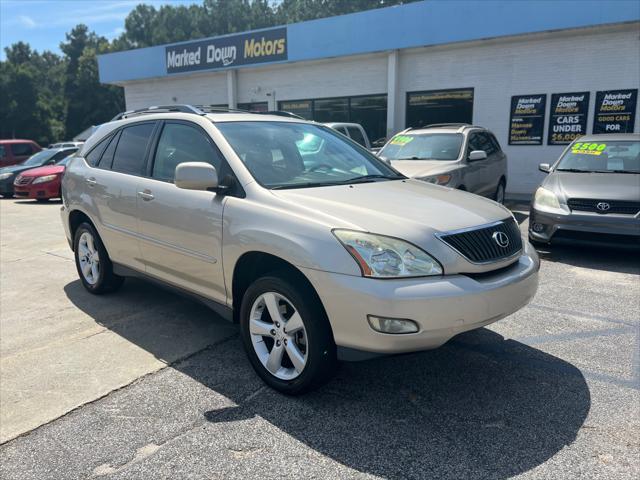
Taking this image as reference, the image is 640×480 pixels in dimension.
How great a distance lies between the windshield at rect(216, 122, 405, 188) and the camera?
142 inches

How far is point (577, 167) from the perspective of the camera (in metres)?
7.48

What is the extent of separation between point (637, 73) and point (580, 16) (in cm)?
195

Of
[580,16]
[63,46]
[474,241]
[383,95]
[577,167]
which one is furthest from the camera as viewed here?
[63,46]

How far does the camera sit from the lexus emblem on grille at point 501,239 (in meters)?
3.15

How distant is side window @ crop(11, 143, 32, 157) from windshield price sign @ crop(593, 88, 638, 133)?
19489mm

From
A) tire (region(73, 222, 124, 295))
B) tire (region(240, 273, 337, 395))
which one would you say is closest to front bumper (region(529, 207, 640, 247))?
tire (region(240, 273, 337, 395))

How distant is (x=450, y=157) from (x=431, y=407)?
237 inches

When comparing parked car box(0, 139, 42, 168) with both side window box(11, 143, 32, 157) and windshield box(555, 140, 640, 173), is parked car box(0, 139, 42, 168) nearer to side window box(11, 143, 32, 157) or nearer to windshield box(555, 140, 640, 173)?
side window box(11, 143, 32, 157)

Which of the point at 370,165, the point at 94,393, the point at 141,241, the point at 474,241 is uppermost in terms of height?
the point at 370,165

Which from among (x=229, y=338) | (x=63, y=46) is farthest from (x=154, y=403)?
(x=63, y=46)

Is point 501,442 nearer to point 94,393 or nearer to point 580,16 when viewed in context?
point 94,393

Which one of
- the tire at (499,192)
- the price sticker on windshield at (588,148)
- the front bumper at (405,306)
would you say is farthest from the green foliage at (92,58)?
the front bumper at (405,306)

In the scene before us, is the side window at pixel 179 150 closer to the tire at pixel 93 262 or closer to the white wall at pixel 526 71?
the tire at pixel 93 262

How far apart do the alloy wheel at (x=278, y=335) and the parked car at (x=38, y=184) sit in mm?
12699
